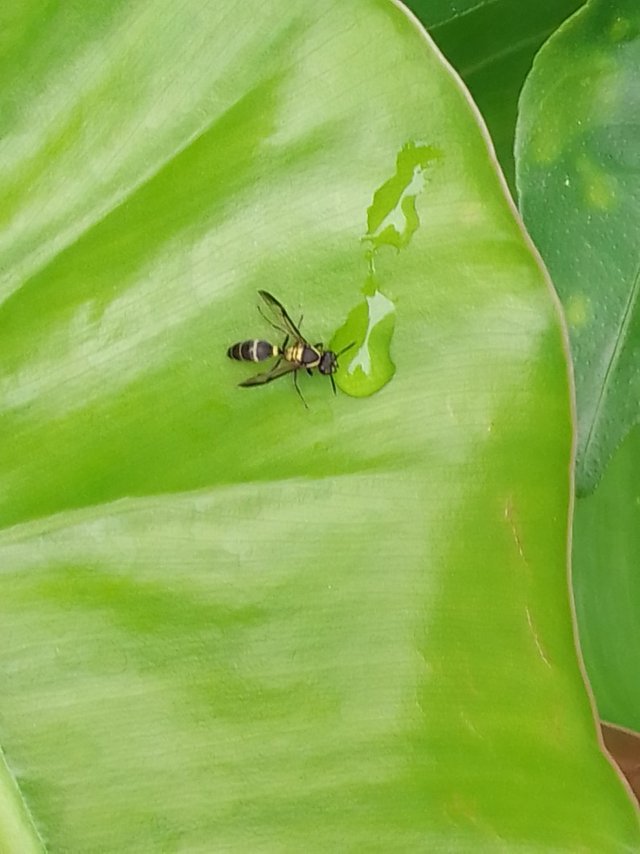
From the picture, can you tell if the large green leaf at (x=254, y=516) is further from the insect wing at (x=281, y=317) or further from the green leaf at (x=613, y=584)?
the green leaf at (x=613, y=584)

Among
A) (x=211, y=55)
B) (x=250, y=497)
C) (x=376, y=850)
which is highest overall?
(x=211, y=55)

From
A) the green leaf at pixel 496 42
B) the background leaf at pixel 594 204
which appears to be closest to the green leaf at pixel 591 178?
the background leaf at pixel 594 204

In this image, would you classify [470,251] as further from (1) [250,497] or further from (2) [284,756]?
(2) [284,756]

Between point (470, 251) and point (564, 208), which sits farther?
point (564, 208)

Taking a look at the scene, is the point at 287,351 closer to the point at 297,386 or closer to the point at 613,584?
the point at 297,386

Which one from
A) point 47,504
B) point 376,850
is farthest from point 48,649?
point 376,850

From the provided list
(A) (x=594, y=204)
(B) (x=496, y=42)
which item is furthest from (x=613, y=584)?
(B) (x=496, y=42)
